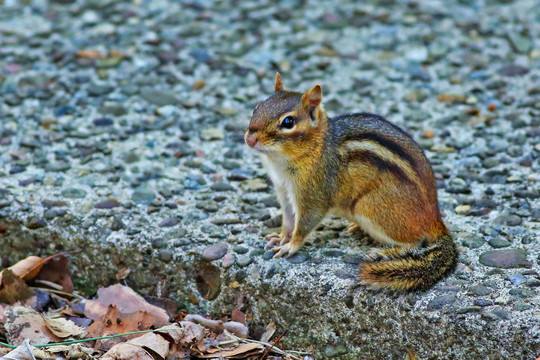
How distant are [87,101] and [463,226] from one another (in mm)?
2698

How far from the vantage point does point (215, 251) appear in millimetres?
3316

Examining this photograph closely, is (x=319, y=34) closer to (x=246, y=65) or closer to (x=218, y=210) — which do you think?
(x=246, y=65)

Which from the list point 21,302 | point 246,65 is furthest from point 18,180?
point 246,65

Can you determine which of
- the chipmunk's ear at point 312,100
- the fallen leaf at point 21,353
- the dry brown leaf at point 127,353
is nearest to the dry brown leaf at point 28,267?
the fallen leaf at point 21,353

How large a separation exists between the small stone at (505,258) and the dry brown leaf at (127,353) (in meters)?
1.54

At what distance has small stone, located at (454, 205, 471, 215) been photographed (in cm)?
366

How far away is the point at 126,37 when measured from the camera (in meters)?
5.68

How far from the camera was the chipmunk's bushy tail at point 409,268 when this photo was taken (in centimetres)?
295

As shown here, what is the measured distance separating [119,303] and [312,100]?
4.33 ft

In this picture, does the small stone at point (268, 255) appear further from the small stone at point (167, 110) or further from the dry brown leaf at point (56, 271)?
the small stone at point (167, 110)

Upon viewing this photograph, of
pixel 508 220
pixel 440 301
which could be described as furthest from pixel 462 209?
pixel 440 301

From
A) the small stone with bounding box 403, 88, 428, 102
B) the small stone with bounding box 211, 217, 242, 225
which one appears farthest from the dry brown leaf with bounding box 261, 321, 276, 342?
the small stone with bounding box 403, 88, 428, 102

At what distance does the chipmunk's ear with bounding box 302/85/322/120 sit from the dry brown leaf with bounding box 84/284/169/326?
1.16 metres

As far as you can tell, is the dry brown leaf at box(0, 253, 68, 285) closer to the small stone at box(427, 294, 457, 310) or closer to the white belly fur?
the white belly fur
